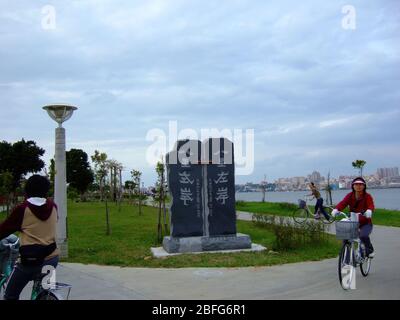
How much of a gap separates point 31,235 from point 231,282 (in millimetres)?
3710

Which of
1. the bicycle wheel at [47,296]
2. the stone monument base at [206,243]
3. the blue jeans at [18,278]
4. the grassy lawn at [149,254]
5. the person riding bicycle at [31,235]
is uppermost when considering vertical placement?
the person riding bicycle at [31,235]

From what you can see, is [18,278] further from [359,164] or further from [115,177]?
[115,177]

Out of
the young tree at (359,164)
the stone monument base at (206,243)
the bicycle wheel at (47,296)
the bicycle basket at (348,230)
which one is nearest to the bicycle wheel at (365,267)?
the bicycle basket at (348,230)

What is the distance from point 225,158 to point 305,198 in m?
8.61

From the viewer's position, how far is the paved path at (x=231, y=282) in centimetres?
616

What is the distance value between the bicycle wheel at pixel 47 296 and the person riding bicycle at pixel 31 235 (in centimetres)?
17

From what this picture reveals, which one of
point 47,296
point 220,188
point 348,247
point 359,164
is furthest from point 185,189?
point 359,164

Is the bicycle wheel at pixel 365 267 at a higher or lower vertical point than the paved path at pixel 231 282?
higher

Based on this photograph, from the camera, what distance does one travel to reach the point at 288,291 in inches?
251

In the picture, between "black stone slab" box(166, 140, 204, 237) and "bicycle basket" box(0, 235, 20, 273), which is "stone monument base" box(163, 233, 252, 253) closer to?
"black stone slab" box(166, 140, 204, 237)

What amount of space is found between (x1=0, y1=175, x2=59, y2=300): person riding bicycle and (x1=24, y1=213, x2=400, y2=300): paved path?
6.98ft

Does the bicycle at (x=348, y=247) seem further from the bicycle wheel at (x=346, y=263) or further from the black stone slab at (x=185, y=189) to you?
the black stone slab at (x=185, y=189)

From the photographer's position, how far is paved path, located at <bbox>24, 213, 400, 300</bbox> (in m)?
6.16
